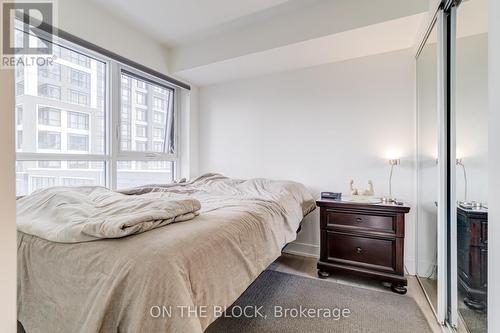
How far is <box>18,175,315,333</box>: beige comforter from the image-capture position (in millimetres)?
847

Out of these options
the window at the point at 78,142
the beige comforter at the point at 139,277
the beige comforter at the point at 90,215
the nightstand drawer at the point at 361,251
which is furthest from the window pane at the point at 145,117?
the nightstand drawer at the point at 361,251

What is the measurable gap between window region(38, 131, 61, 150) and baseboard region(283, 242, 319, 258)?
261 centimetres

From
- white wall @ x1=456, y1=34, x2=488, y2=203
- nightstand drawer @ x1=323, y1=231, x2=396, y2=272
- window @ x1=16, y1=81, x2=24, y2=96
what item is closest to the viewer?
white wall @ x1=456, y1=34, x2=488, y2=203

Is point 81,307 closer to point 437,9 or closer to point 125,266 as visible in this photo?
point 125,266

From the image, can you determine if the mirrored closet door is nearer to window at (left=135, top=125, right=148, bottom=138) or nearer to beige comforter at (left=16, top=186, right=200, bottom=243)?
beige comforter at (left=16, top=186, right=200, bottom=243)

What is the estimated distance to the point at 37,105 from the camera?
205 centimetres

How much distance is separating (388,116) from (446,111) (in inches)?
35.7

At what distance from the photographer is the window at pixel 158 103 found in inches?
127

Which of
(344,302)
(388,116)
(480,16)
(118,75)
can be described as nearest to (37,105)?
(118,75)

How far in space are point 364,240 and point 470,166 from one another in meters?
1.01

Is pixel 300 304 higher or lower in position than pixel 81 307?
lower

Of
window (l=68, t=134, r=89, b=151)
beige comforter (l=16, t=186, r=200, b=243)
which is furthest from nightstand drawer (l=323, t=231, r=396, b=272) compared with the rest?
window (l=68, t=134, r=89, b=151)

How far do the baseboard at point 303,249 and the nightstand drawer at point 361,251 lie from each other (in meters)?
0.54

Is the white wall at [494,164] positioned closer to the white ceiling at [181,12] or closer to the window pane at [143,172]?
the white ceiling at [181,12]
